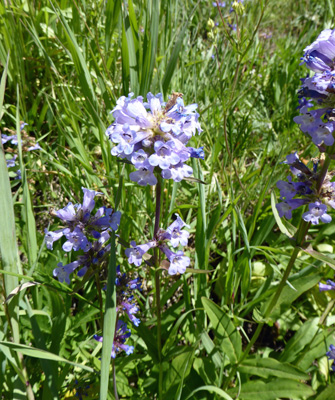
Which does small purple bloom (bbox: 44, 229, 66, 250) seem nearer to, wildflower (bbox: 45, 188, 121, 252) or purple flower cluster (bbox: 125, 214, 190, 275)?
wildflower (bbox: 45, 188, 121, 252)

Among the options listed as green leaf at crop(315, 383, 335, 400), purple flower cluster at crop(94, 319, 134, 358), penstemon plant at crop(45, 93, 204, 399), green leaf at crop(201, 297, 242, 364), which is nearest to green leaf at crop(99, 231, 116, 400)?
penstemon plant at crop(45, 93, 204, 399)

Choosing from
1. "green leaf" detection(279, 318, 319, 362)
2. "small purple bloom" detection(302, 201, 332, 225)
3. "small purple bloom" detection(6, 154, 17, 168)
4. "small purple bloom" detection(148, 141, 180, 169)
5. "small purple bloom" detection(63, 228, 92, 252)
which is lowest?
"green leaf" detection(279, 318, 319, 362)

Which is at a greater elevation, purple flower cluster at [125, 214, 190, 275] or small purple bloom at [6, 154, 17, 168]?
purple flower cluster at [125, 214, 190, 275]

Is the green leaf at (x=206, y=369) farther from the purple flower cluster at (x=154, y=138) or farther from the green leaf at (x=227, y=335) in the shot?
the purple flower cluster at (x=154, y=138)

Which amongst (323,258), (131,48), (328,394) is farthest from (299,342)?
(131,48)

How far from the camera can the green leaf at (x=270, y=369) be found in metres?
1.84

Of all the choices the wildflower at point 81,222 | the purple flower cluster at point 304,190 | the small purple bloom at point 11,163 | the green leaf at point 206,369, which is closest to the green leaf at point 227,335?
the green leaf at point 206,369

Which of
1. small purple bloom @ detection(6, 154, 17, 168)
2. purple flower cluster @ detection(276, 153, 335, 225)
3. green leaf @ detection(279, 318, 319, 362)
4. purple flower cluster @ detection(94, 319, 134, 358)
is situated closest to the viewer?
purple flower cluster @ detection(276, 153, 335, 225)

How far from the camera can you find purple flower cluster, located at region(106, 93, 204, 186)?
133 cm

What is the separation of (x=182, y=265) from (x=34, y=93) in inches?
101

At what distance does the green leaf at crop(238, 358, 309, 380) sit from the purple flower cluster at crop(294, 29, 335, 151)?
3.69 feet

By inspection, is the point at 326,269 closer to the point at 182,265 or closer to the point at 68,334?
the point at 182,265

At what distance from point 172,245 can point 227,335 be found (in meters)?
0.79

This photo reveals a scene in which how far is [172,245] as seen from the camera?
150cm
